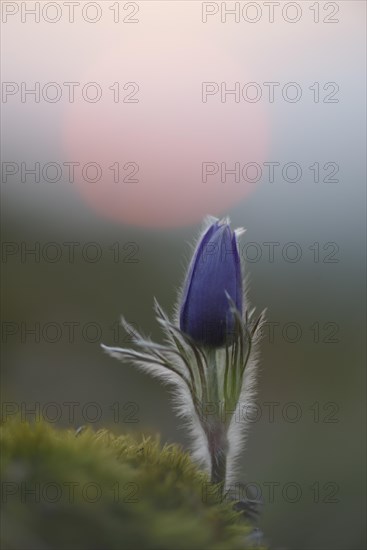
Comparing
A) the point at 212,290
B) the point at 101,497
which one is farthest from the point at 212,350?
Result: the point at 101,497

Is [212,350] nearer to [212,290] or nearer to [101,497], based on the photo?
[212,290]

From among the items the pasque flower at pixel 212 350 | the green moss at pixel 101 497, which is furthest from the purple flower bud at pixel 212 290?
the green moss at pixel 101 497

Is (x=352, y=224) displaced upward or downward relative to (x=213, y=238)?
upward

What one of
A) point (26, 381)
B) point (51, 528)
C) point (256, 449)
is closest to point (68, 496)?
point (51, 528)

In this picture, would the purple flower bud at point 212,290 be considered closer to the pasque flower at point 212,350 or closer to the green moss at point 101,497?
the pasque flower at point 212,350

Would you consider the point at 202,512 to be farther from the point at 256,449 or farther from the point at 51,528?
the point at 256,449

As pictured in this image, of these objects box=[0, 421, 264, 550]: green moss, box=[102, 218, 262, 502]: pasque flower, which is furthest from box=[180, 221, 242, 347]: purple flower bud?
box=[0, 421, 264, 550]: green moss
